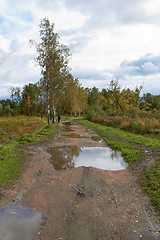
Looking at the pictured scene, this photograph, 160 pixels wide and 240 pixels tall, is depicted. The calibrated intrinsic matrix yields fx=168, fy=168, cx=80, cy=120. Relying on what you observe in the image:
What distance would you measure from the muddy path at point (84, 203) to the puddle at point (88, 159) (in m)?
0.44

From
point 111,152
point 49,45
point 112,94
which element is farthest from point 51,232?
point 112,94

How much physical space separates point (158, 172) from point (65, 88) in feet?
71.8

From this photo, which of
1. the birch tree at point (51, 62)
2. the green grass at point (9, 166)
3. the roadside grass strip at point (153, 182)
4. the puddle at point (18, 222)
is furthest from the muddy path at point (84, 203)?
the birch tree at point (51, 62)

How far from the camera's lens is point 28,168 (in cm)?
736

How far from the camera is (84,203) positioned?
449cm

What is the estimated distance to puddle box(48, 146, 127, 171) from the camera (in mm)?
7645

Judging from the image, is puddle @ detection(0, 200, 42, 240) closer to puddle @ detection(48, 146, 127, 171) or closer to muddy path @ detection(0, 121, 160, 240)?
muddy path @ detection(0, 121, 160, 240)

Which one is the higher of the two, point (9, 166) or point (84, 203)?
point (9, 166)

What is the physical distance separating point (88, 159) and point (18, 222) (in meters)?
5.19

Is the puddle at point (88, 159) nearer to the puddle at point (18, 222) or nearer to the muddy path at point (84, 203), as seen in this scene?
the muddy path at point (84, 203)

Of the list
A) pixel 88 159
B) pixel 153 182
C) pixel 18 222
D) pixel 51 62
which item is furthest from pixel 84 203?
pixel 51 62

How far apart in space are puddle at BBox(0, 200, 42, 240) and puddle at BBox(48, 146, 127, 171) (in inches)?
121

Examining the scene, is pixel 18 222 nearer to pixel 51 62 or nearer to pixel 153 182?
pixel 153 182

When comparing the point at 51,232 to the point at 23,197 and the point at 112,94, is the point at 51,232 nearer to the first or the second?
the point at 23,197
